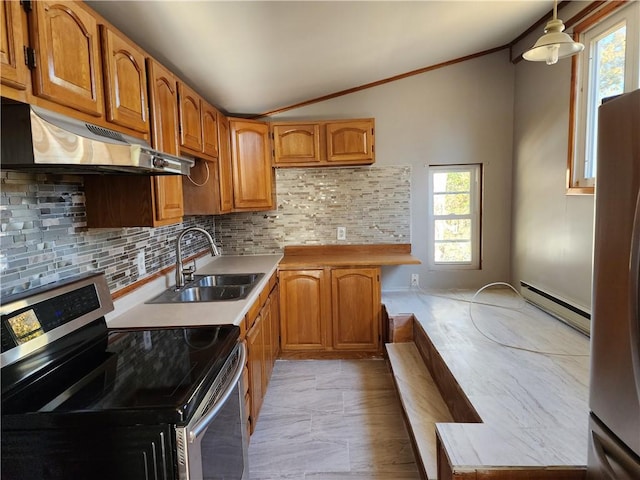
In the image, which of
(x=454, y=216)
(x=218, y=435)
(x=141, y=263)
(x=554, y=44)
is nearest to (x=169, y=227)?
(x=141, y=263)

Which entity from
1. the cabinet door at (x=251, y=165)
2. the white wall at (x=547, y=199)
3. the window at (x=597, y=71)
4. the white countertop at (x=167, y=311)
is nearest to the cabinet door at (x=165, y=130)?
the white countertop at (x=167, y=311)

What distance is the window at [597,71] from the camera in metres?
2.10

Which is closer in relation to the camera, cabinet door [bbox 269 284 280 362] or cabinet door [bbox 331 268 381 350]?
cabinet door [bbox 269 284 280 362]

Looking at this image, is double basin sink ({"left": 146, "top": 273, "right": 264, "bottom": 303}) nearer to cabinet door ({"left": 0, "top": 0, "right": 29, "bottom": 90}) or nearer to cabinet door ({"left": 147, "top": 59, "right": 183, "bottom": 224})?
cabinet door ({"left": 147, "top": 59, "right": 183, "bottom": 224})

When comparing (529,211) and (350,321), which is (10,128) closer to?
(350,321)

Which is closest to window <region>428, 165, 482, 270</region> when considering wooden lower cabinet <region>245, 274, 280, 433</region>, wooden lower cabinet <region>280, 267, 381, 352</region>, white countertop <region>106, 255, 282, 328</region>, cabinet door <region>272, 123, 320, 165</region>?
wooden lower cabinet <region>280, 267, 381, 352</region>

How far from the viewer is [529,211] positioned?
3.19m

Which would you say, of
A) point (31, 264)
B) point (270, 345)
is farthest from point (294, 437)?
point (31, 264)

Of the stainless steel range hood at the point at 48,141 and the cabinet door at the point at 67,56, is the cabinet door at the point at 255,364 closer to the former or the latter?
the stainless steel range hood at the point at 48,141

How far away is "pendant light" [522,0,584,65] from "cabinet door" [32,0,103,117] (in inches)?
71.9

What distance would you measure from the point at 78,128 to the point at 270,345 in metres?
1.97

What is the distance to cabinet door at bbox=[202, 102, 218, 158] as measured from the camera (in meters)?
2.47

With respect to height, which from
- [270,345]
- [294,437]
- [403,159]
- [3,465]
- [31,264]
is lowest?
[294,437]

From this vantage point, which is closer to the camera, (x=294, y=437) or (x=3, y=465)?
(x=3, y=465)
